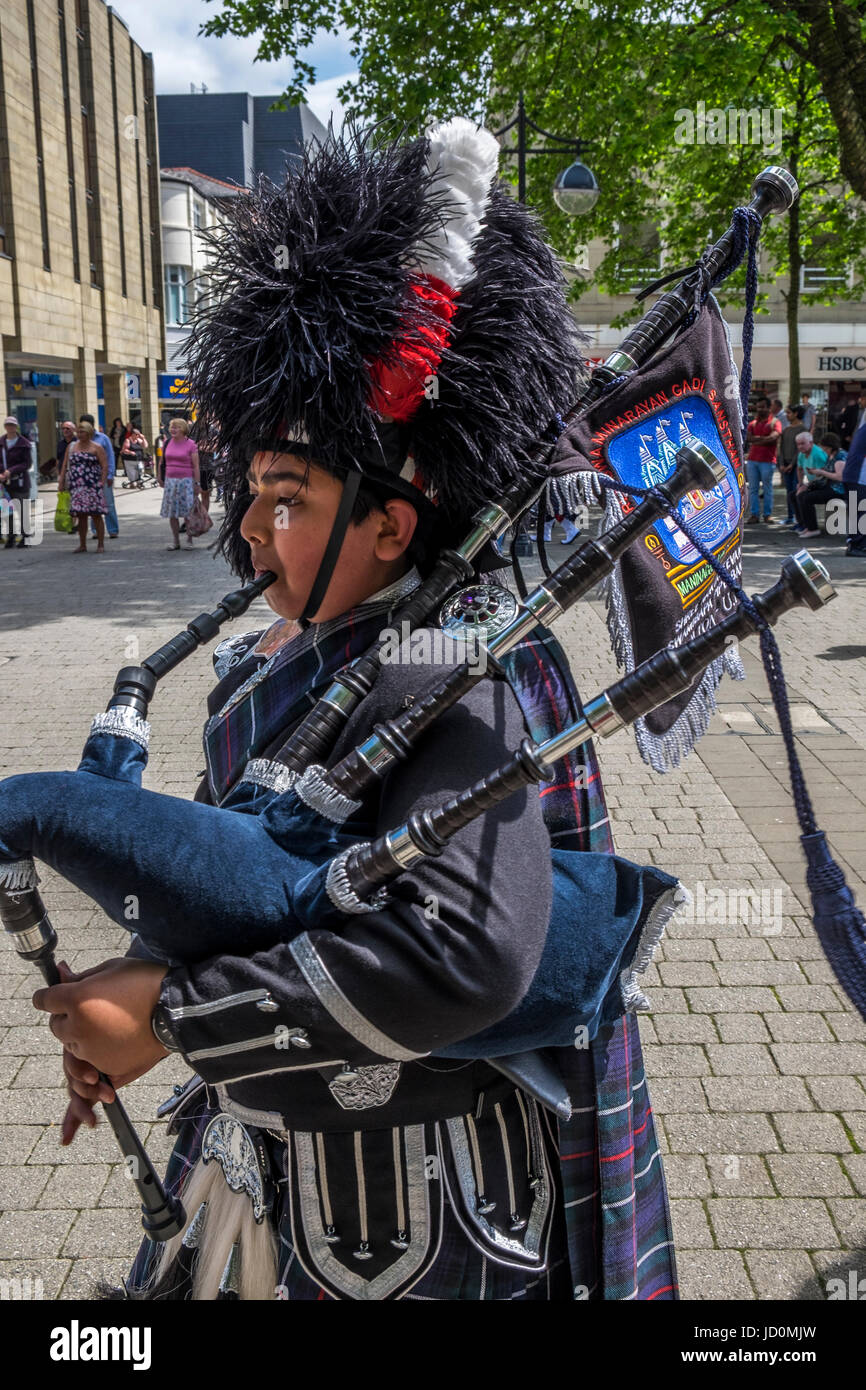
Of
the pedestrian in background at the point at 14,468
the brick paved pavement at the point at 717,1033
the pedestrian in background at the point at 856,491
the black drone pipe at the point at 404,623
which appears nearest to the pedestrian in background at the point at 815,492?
the pedestrian in background at the point at 856,491

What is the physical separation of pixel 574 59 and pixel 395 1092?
1673cm

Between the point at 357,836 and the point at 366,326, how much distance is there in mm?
647

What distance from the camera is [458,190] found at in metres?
1.61

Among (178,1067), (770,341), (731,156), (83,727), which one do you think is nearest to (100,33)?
(770,341)

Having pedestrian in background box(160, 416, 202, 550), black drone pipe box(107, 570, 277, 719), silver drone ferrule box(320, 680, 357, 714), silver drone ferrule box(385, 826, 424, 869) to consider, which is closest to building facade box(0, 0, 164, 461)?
pedestrian in background box(160, 416, 202, 550)

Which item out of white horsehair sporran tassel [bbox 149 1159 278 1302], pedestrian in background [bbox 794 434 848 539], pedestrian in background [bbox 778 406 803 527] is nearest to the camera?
white horsehair sporran tassel [bbox 149 1159 278 1302]

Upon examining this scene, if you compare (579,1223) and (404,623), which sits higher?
(404,623)

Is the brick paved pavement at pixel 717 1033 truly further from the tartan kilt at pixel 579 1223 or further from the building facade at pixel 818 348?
the building facade at pixel 818 348

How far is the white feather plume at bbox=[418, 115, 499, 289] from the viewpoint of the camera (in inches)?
61.7

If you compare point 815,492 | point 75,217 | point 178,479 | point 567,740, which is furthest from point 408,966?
point 75,217

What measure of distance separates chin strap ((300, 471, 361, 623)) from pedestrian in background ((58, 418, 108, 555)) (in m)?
15.6

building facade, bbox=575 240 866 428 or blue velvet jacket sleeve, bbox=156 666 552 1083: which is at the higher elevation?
building facade, bbox=575 240 866 428

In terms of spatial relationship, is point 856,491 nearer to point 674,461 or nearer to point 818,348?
point 674,461

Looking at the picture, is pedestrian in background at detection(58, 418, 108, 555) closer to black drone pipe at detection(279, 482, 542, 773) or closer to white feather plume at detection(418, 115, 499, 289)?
white feather plume at detection(418, 115, 499, 289)
